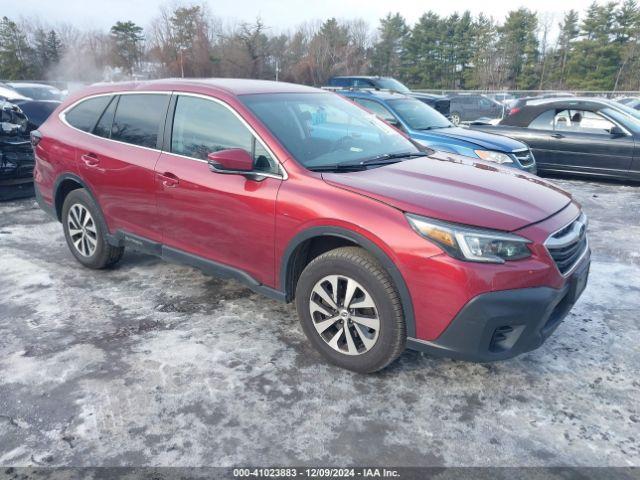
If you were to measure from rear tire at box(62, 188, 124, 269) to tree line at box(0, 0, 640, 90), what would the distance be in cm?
4528

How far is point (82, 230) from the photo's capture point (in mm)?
4598

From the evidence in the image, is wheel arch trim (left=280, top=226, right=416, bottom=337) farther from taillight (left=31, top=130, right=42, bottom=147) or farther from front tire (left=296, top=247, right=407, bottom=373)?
taillight (left=31, top=130, right=42, bottom=147)

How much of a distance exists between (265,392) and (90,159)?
270 centimetres

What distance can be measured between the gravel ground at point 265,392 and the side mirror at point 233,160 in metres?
1.19

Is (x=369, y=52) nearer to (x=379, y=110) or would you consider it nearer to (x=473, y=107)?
(x=473, y=107)

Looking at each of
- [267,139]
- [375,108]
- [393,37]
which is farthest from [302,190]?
[393,37]

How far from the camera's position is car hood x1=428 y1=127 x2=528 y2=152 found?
6922mm

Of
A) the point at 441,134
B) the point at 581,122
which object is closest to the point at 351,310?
the point at 441,134

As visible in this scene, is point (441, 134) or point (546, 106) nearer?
point (441, 134)

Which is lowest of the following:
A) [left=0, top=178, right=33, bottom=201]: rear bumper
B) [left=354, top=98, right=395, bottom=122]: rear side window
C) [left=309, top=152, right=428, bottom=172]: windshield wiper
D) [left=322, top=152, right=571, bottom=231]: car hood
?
[left=0, top=178, right=33, bottom=201]: rear bumper

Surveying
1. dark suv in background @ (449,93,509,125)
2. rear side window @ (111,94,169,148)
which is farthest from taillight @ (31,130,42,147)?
dark suv in background @ (449,93,509,125)

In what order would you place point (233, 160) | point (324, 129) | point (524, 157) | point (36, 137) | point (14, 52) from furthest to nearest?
point (14, 52) → point (524, 157) → point (36, 137) → point (324, 129) → point (233, 160)

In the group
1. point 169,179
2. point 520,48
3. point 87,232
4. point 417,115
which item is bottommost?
point 87,232

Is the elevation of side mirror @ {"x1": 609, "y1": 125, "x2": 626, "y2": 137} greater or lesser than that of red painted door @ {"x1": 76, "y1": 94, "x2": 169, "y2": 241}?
greater
